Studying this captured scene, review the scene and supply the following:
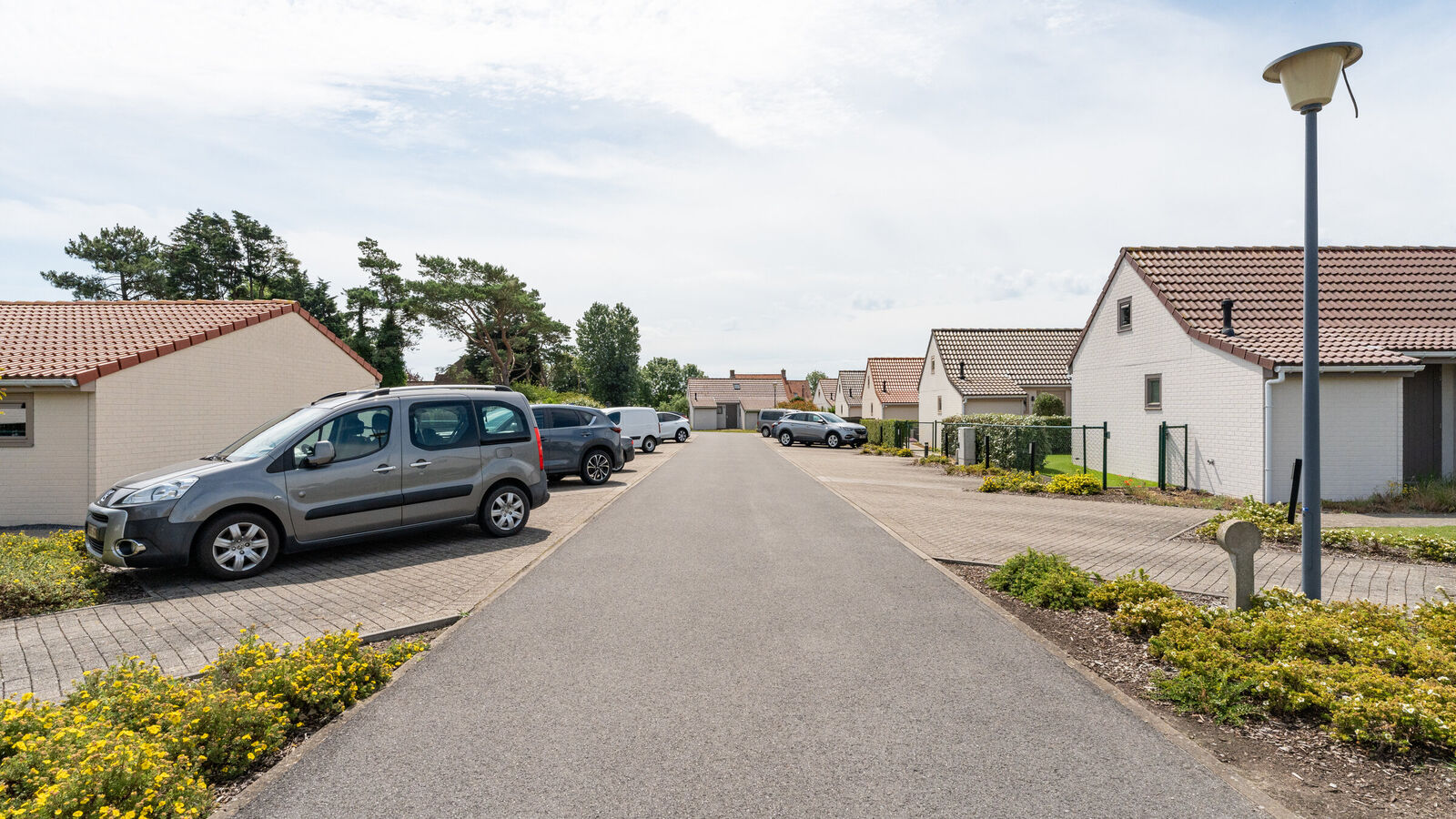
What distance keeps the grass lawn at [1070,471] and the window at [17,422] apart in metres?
20.4

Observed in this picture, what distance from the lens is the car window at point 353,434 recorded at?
8188 mm

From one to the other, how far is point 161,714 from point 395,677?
127 centimetres

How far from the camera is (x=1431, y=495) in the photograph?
40.6 ft

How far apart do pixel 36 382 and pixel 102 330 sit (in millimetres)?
3679

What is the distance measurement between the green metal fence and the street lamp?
1033 centimetres

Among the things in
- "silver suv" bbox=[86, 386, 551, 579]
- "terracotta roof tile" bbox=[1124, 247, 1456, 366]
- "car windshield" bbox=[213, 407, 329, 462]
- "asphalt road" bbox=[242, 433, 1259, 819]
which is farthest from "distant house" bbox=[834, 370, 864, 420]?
"asphalt road" bbox=[242, 433, 1259, 819]

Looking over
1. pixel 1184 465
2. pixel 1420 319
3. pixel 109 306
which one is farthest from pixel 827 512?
pixel 109 306

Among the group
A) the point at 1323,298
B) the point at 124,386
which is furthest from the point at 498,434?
the point at 1323,298

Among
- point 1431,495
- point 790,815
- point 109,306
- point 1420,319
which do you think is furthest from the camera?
point 109,306

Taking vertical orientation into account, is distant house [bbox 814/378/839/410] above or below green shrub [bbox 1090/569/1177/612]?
above

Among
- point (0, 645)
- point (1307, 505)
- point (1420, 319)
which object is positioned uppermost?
point (1420, 319)

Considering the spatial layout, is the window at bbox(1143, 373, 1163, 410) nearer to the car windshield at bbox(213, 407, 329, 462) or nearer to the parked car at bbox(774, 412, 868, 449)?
the car windshield at bbox(213, 407, 329, 462)

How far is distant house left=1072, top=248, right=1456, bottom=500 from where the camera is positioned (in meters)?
12.9

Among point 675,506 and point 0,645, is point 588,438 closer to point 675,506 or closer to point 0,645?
point 675,506
